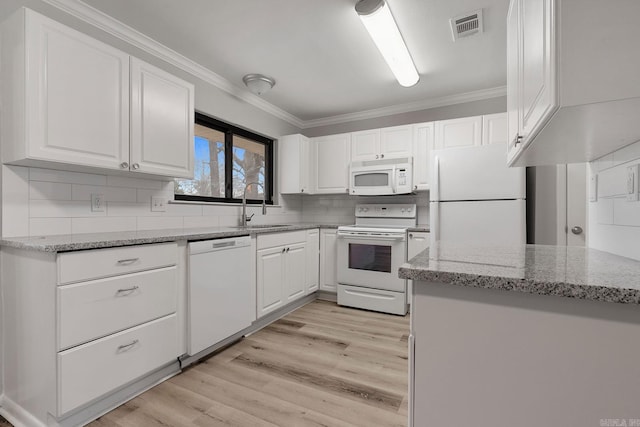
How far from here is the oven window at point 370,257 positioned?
3.12m

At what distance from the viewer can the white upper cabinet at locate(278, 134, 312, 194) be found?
12.5ft

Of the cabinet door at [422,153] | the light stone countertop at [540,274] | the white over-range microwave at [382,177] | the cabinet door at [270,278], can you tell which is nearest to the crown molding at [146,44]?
the white over-range microwave at [382,177]

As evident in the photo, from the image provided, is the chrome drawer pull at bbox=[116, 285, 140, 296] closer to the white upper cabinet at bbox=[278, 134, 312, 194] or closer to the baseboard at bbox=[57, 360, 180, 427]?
the baseboard at bbox=[57, 360, 180, 427]

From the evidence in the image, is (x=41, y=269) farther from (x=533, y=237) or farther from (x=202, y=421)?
(x=533, y=237)

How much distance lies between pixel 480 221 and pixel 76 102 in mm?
2990

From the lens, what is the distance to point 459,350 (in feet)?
2.64

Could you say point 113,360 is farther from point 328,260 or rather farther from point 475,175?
point 475,175

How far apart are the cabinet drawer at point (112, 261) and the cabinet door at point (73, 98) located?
1.85 feet

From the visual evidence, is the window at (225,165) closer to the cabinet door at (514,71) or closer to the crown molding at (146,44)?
the crown molding at (146,44)

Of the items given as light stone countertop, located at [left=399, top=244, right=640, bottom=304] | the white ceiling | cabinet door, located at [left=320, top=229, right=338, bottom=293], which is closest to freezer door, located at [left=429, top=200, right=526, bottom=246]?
cabinet door, located at [left=320, top=229, right=338, bottom=293]

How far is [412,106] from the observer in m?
3.63

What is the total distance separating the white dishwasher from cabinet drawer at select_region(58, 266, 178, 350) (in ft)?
0.55

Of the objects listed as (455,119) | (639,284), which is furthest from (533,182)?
(639,284)

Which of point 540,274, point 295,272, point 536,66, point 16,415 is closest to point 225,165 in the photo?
point 295,272
